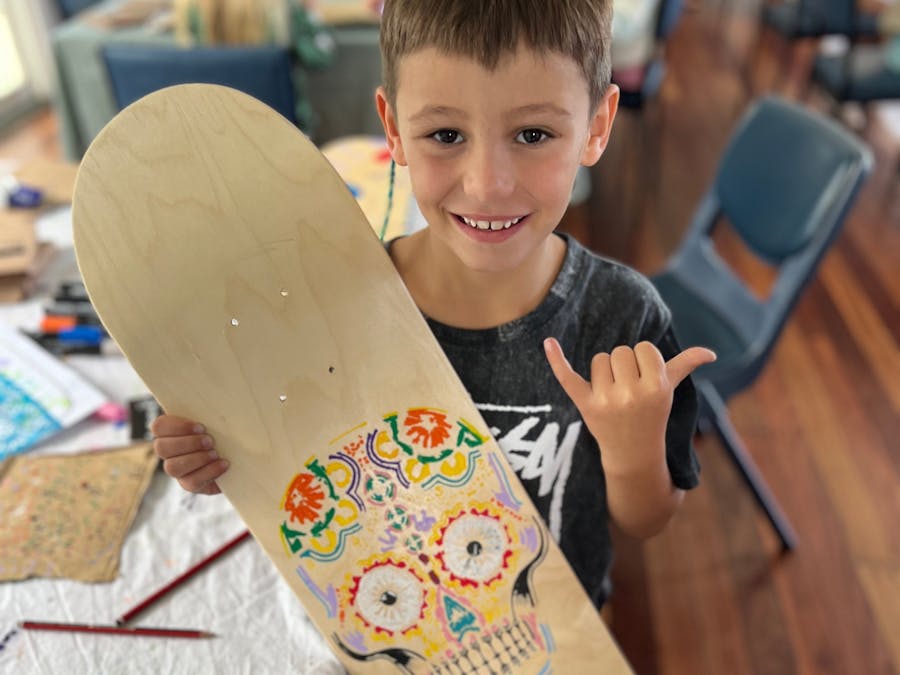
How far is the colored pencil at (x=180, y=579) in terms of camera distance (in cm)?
75

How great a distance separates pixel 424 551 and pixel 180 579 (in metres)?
0.28

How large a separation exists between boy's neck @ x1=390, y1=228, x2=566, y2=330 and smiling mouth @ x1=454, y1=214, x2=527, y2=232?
0.10m

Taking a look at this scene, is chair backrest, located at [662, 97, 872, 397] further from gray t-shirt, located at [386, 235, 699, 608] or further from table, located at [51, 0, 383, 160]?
table, located at [51, 0, 383, 160]

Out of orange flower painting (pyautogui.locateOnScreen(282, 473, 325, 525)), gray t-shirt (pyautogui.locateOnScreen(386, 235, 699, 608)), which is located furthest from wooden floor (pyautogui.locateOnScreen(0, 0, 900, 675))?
orange flower painting (pyautogui.locateOnScreen(282, 473, 325, 525))

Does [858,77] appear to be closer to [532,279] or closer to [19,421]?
[532,279]

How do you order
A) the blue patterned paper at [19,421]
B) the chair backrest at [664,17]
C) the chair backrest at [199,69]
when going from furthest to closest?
1. the chair backrest at [664,17]
2. the chair backrest at [199,69]
3. the blue patterned paper at [19,421]

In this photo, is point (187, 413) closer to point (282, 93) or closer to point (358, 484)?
point (358, 484)

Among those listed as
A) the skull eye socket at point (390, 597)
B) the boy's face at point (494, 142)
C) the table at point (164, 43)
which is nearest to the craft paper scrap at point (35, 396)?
the skull eye socket at point (390, 597)

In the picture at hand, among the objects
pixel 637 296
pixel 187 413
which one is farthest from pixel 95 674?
pixel 637 296

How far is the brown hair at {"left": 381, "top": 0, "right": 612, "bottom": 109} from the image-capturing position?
552 millimetres

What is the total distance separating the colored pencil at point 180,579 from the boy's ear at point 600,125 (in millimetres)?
573

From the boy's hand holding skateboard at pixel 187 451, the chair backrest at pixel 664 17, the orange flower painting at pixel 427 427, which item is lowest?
the chair backrest at pixel 664 17

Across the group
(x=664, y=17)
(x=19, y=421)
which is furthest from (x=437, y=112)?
(x=664, y=17)

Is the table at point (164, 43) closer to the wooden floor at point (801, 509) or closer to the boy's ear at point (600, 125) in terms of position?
the wooden floor at point (801, 509)
